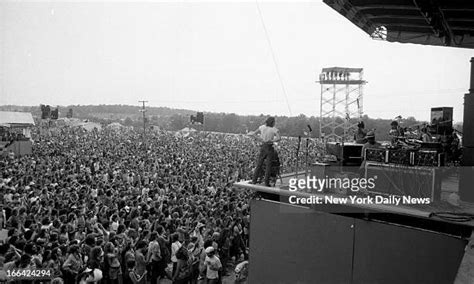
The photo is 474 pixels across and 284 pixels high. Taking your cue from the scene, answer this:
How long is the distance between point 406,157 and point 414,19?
4867 mm

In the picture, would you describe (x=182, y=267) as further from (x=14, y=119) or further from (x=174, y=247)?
(x=14, y=119)

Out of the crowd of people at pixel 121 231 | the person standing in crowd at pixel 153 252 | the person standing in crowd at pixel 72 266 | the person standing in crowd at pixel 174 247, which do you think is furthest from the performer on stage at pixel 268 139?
the person standing in crowd at pixel 72 266

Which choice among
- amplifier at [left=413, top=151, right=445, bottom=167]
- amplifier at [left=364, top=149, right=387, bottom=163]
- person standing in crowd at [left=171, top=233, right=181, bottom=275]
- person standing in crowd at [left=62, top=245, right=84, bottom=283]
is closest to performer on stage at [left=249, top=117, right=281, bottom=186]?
amplifier at [left=364, top=149, right=387, bottom=163]

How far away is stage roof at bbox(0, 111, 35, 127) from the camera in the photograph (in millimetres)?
43266

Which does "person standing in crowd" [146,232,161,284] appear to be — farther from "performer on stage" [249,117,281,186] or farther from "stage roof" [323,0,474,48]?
"stage roof" [323,0,474,48]

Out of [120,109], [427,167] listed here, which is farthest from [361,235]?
[120,109]

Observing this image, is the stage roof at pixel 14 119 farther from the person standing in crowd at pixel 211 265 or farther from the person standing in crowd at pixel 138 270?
the person standing in crowd at pixel 211 265

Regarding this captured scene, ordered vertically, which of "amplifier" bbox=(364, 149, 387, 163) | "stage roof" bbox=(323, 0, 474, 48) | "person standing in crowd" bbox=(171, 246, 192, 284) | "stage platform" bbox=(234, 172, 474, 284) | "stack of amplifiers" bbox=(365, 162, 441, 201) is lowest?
"person standing in crowd" bbox=(171, 246, 192, 284)

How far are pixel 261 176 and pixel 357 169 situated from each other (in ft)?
7.06

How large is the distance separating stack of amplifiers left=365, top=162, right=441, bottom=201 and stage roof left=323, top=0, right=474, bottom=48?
3.71 metres

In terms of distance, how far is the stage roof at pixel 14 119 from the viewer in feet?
142

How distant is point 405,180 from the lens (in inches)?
270

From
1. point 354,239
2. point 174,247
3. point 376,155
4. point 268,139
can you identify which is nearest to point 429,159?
point 376,155

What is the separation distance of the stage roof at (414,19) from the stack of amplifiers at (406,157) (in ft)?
11.3
